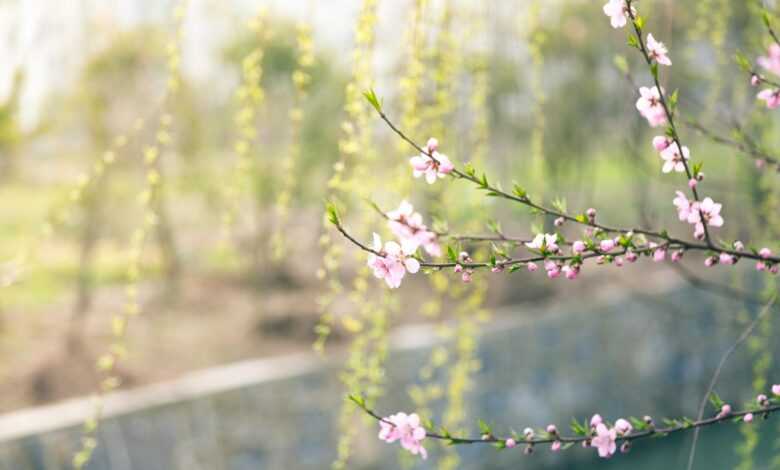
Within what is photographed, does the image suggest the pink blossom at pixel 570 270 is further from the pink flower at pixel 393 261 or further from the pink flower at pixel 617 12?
the pink flower at pixel 617 12

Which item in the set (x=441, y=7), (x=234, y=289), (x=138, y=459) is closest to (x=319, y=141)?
(x=234, y=289)

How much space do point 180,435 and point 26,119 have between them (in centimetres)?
128

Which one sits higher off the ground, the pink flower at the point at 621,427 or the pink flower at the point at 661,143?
the pink flower at the point at 661,143

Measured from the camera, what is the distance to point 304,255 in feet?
16.5

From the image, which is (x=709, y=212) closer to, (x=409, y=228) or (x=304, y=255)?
(x=409, y=228)

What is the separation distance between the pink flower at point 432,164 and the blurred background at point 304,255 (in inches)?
26.7

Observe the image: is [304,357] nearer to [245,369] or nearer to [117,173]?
[245,369]

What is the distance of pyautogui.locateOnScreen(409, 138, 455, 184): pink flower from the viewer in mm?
1160

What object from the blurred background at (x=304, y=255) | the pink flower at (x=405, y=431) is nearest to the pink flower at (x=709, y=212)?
the pink flower at (x=405, y=431)

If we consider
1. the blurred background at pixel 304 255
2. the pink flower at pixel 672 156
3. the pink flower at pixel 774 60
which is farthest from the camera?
the blurred background at pixel 304 255

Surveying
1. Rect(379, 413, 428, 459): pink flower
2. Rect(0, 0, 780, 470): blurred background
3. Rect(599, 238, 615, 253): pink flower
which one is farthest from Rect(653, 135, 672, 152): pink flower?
Rect(0, 0, 780, 470): blurred background

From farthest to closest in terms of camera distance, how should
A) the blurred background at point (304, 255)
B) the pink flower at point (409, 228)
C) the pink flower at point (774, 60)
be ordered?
the blurred background at point (304, 255)
the pink flower at point (774, 60)
the pink flower at point (409, 228)

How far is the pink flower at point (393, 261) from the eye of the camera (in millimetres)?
1112

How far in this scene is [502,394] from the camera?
4395 mm
